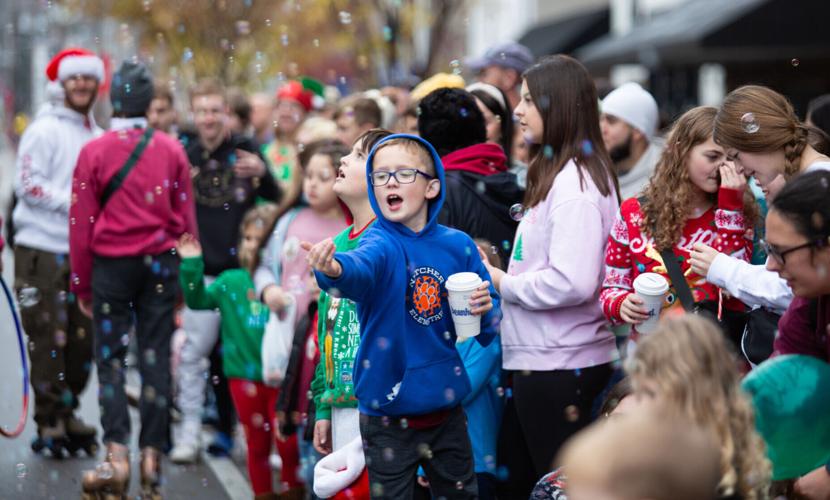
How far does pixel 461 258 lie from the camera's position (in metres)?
4.66

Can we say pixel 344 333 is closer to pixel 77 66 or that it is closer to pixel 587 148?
pixel 587 148

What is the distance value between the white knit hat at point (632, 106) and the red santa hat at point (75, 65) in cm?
320

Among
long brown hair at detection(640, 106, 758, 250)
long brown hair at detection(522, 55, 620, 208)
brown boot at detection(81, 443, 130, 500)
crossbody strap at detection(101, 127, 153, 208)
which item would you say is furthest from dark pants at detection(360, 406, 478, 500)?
crossbody strap at detection(101, 127, 153, 208)

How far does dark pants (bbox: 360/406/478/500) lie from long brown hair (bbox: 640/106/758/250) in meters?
1.07

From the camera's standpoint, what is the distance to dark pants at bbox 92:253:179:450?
678cm

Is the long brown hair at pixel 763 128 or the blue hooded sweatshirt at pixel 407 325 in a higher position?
the long brown hair at pixel 763 128

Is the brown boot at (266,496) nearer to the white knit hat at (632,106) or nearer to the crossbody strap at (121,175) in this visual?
the crossbody strap at (121,175)

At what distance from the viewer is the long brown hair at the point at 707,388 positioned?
3.04 m

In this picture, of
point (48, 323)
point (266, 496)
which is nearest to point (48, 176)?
point (48, 323)

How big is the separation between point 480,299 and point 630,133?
2.81m

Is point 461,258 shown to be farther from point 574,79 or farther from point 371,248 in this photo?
point 574,79

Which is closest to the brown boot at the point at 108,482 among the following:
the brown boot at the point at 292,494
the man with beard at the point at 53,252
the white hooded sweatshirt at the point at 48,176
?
the brown boot at the point at 292,494

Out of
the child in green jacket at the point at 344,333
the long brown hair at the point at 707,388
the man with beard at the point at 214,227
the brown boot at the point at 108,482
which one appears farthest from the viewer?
the man with beard at the point at 214,227

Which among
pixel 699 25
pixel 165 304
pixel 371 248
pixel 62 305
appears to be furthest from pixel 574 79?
pixel 699 25
